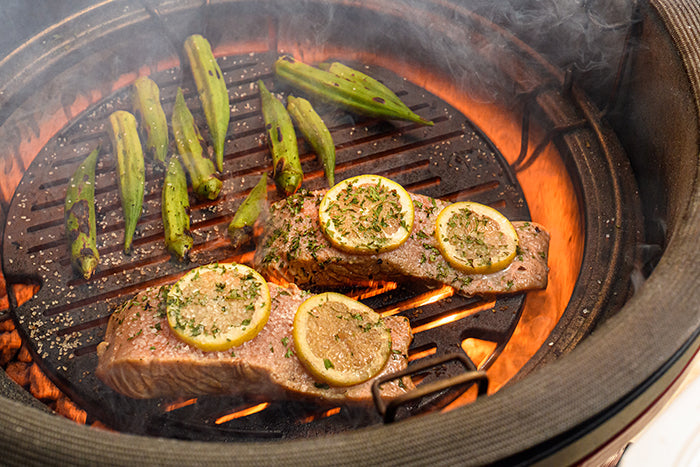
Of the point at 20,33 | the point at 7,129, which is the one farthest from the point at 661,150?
the point at 20,33

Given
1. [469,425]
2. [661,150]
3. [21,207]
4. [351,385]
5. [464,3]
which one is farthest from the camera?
[464,3]

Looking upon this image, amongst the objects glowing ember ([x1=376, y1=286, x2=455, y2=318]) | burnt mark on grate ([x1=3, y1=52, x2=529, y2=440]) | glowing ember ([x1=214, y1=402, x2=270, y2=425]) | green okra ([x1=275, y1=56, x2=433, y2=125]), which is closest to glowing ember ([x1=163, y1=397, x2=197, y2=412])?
burnt mark on grate ([x1=3, y1=52, x2=529, y2=440])

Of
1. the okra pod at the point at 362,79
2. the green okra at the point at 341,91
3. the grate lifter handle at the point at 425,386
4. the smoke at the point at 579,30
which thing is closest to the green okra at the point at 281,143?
the green okra at the point at 341,91

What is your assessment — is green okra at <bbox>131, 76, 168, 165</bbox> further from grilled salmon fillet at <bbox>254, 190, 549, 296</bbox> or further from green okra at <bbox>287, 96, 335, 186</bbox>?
grilled salmon fillet at <bbox>254, 190, 549, 296</bbox>

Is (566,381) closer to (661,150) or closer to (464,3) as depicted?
(661,150)

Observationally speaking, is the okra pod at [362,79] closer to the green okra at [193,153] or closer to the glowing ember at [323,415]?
the green okra at [193,153]

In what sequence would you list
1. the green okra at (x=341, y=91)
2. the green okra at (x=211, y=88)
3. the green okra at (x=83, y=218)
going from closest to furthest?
the green okra at (x=83, y=218), the green okra at (x=211, y=88), the green okra at (x=341, y=91)

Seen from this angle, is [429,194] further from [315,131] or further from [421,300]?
[315,131]
